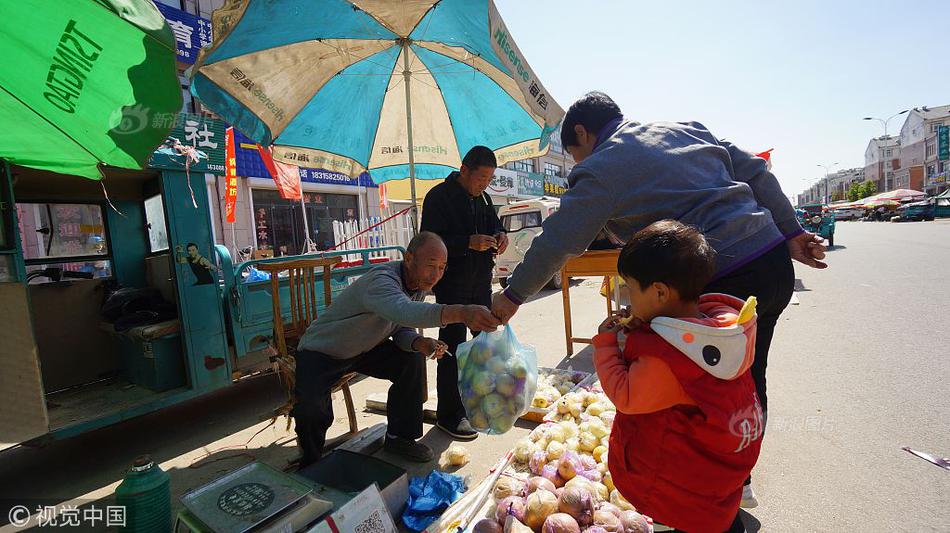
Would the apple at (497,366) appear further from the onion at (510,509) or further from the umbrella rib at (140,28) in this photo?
the umbrella rib at (140,28)

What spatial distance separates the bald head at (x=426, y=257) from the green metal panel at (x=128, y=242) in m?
3.65


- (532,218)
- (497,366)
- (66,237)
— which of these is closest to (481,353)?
(497,366)

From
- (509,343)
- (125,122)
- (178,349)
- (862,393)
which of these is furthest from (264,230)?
(862,393)

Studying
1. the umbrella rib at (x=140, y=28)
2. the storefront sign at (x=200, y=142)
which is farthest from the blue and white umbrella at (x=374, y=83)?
the umbrella rib at (x=140, y=28)

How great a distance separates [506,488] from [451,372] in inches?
46.2

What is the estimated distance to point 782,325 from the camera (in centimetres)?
582

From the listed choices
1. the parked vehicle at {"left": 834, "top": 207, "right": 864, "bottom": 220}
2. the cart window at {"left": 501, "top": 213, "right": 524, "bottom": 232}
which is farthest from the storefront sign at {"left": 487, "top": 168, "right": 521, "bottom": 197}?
the parked vehicle at {"left": 834, "top": 207, "right": 864, "bottom": 220}

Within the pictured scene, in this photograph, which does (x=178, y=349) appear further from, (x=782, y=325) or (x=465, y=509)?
(x=782, y=325)

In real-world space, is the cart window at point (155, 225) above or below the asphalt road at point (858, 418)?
above

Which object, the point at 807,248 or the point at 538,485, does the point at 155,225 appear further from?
the point at 807,248

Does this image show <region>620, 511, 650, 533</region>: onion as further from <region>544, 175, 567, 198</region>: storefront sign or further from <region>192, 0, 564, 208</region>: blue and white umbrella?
<region>544, 175, 567, 198</region>: storefront sign

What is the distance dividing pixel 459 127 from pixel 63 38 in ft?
10.1

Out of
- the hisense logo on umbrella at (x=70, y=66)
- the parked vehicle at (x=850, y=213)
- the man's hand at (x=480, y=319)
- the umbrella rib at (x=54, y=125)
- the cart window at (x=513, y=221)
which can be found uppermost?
the hisense logo on umbrella at (x=70, y=66)

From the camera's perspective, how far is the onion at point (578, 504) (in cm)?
193
